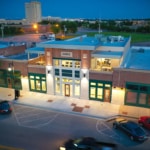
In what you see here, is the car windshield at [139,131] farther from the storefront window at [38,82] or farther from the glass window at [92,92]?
the storefront window at [38,82]

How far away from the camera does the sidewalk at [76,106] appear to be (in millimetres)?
25812

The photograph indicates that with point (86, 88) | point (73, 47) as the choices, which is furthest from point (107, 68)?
point (73, 47)

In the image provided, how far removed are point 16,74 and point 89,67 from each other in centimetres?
1321

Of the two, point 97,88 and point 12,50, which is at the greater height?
point 12,50

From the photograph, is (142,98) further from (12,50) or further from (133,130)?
(12,50)

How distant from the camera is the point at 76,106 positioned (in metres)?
28.0

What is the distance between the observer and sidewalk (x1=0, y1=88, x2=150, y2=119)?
25812 mm

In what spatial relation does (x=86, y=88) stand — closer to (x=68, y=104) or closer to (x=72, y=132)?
(x=68, y=104)

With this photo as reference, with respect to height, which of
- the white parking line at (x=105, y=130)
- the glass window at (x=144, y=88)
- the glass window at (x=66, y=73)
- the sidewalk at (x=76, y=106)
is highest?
the glass window at (x=66, y=73)

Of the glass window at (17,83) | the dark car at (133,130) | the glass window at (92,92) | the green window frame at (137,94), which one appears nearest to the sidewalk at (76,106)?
the green window frame at (137,94)

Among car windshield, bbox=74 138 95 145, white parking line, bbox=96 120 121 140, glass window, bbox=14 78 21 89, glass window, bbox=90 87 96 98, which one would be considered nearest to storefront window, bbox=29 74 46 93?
glass window, bbox=14 78 21 89

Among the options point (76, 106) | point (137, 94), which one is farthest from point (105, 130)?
point (137, 94)

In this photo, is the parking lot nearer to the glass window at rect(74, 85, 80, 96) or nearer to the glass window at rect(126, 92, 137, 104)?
the glass window at rect(74, 85, 80, 96)

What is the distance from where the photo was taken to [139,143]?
19672 millimetres
